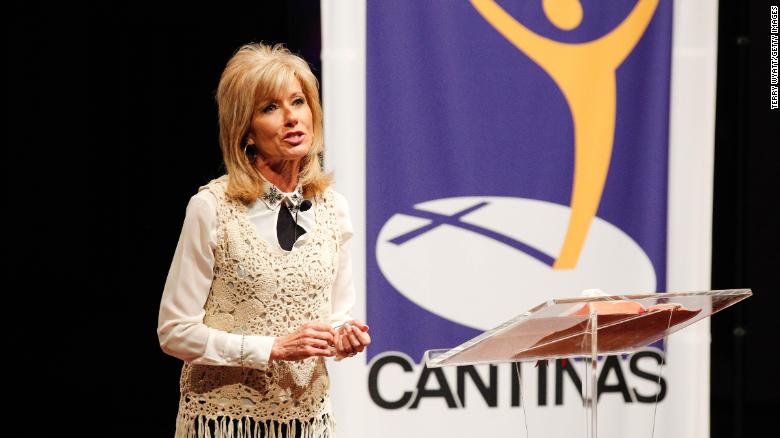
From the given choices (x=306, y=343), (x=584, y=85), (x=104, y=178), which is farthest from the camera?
(x=584, y=85)

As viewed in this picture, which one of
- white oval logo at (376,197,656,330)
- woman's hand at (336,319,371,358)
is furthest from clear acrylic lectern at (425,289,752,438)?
white oval logo at (376,197,656,330)

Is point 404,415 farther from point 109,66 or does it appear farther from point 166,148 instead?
point 109,66

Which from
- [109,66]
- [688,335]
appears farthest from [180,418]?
[688,335]

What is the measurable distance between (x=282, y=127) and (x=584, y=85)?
1629 mm

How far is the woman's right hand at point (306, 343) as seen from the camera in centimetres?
204

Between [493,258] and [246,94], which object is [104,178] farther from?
[493,258]

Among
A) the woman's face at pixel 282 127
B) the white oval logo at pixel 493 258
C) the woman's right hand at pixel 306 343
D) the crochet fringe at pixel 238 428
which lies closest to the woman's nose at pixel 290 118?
the woman's face at pixel 282 127

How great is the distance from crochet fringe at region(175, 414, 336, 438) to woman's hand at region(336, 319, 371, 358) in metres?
0.23

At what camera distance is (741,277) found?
3.81 m

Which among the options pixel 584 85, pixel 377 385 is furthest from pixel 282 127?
pixel 584 85

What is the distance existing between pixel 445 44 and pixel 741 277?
159 centimetres

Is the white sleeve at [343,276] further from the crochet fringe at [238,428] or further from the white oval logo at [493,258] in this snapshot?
the white oval logo at [493,258]

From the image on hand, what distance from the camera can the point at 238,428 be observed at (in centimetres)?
216

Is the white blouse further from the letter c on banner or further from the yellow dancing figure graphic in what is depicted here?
the yellow dancing figure graphic
